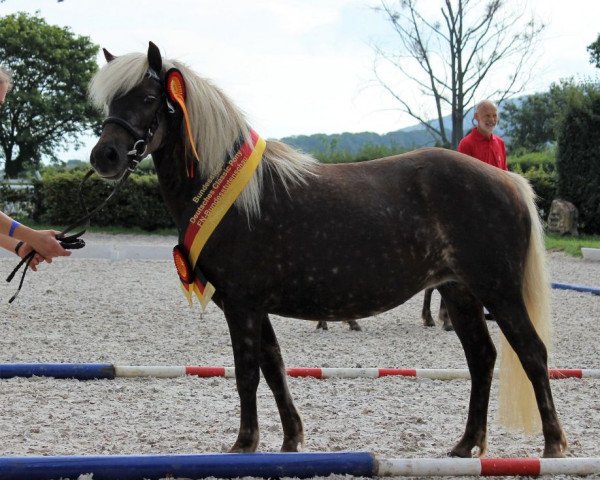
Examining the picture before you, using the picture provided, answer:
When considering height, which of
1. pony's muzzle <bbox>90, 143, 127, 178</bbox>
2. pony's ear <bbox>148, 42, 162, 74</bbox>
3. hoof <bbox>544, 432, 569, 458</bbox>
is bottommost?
hoof <bbox>544, 432, 569, 458</bbox>

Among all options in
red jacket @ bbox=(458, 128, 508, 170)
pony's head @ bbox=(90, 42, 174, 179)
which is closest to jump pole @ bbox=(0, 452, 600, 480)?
pony's head @ bbox=(90, 42, 174, 179)

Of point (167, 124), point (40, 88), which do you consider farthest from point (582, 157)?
point (40, 88)

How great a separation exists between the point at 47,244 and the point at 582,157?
18.5 metres

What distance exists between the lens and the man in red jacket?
7.71 metres

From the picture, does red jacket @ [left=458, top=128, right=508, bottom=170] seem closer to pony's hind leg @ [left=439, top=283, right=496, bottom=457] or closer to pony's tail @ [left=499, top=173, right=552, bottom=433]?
pony's tail @ [left=499, top=173, right=552, bottom=433]

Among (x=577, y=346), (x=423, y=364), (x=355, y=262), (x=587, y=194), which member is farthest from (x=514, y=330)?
(x=587, y=194)

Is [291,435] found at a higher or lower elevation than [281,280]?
lower

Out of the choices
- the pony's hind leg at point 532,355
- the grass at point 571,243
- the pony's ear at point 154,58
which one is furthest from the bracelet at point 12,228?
the grass at point 571,243

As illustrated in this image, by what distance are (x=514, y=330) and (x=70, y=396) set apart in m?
2.95

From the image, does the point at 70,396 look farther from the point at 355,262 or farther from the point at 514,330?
the point at 514,330

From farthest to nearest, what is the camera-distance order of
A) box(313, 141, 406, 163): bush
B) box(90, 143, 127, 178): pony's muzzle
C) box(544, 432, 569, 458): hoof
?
box(313, 141, 406, 163): bush
box(544, 432, 569, 458): hoof
box(90, 143, 127, 178): pony's muzzle

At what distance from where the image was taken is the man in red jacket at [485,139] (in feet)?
25.3

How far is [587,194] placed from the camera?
20.3 meters

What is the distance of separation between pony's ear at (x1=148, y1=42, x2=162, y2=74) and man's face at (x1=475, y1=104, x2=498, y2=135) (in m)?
4.56
